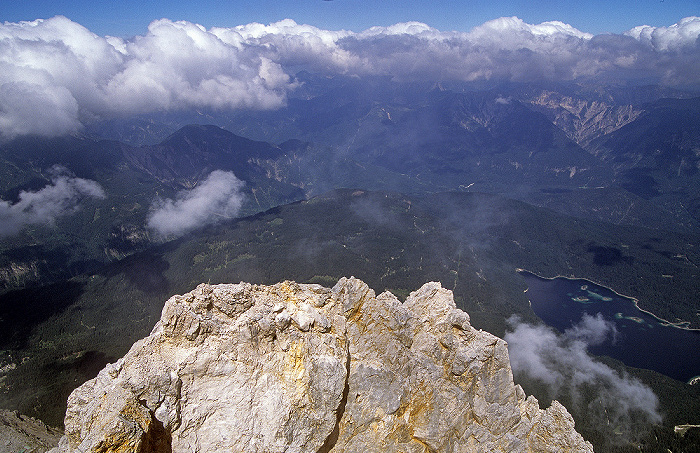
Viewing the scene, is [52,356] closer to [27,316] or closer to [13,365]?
[13,365]

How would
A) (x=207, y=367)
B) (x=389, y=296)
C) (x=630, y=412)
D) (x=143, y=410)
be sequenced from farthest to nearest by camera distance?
(x=630, y=412)
(x=389, y=296)
(x=207, y=367)
(x=143, y=410)

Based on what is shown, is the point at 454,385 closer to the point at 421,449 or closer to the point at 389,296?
the point at 421,449

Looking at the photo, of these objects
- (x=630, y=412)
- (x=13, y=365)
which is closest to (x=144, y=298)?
(x=13, y=365)

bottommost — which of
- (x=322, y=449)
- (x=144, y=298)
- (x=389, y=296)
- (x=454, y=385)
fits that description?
(x=144, y=298)

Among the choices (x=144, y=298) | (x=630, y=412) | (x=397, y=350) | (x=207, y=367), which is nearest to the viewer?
(x=207, y=367)

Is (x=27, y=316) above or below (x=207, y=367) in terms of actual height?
below

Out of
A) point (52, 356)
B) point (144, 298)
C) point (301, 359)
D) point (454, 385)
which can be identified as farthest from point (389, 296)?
point (144, 298)

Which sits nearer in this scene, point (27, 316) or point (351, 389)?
point (351, 389)
